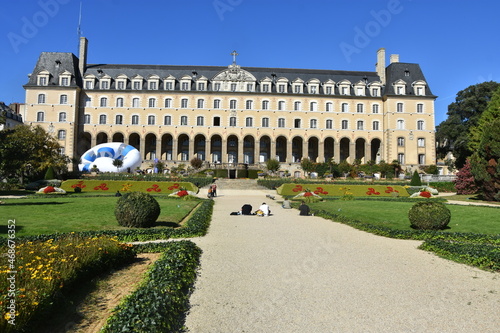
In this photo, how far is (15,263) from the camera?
5039 mm

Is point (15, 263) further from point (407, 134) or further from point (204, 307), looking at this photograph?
point (407, 134)

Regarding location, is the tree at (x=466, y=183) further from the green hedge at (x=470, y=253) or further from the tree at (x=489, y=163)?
the green hedge at (x=470, y=253)

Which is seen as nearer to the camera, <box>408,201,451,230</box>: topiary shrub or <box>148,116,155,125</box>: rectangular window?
<box>408,201,451,230</box>: topiary shrub

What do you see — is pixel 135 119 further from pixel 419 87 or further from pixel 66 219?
pixel 66 219

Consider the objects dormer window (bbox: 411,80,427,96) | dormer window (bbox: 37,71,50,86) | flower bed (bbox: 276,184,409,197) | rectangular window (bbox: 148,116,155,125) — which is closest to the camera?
flower bed (bbox: 276,184,409,197)

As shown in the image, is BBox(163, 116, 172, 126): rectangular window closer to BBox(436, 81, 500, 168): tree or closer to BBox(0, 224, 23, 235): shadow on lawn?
BBox(436, 81, 500, 168): tree

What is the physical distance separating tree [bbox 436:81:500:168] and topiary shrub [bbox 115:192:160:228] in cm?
4364

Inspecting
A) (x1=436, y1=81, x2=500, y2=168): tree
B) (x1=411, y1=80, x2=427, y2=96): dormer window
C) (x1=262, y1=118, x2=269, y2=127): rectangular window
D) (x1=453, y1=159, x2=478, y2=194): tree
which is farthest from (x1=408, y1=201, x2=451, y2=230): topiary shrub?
(x1=411, y1=80, x2=427, y2=96): dormer window

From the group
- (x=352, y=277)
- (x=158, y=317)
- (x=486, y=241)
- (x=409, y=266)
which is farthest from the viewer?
(x=486, y=241)

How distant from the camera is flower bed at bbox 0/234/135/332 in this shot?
375 centimetres

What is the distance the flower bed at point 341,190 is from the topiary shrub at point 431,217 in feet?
59.6

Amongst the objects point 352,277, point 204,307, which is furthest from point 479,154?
point 204,307

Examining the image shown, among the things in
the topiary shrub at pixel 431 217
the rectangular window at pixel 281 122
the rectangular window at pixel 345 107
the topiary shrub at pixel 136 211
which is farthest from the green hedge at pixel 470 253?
the rectangular window at pixel 345 107

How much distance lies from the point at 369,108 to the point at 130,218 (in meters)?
49.5
